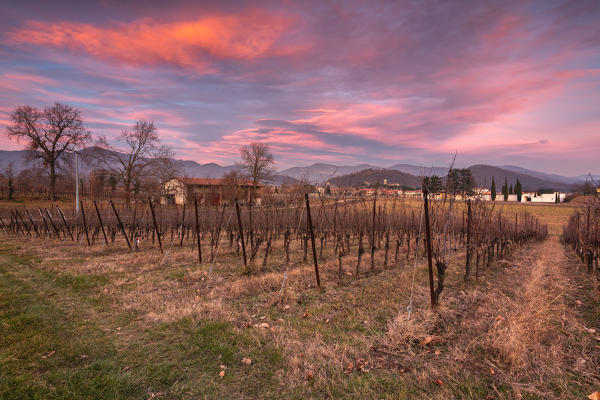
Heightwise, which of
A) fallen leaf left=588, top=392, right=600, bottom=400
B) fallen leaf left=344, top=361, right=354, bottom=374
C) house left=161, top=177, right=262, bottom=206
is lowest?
fallen leaf left=344, top=361, right=354, bottom=374

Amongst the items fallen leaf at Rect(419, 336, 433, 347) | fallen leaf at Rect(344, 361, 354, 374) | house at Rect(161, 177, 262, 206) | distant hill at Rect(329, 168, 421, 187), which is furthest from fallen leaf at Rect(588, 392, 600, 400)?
house at Rect(161, 177, 262, 206)

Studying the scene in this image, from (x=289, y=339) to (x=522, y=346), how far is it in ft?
10.9

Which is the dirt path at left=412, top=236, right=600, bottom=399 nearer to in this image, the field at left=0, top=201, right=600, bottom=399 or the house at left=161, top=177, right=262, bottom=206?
the field at left=0, top=201, right=600, bottom=399

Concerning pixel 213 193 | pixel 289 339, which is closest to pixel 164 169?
pixel 213 193

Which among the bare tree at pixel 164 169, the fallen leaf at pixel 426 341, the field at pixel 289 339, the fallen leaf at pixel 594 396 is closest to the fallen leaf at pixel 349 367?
the field at pixel 289 339

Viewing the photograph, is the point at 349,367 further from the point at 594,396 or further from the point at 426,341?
the point at 594,396

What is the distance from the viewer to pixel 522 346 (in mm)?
3623

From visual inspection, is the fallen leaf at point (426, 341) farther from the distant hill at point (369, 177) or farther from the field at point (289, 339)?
the distant hill at point (369, 177)

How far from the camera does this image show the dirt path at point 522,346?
3.04 metres

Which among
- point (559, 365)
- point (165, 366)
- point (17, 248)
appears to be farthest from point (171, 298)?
point (17, 248)

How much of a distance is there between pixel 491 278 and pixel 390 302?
Answer: 479 centimetres

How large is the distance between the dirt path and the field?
20 mm

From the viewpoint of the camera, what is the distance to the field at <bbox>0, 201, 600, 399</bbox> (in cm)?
309

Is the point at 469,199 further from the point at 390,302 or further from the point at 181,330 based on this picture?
the point at 181,330
